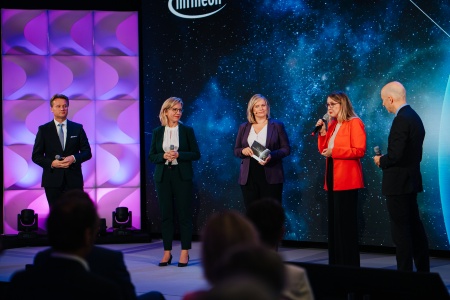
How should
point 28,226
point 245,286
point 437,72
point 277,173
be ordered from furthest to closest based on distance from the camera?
point 28,226 → point 437,72 → point 277,173 → point 245,286

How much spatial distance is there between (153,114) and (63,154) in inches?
85.3

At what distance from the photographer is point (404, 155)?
17.8 ft

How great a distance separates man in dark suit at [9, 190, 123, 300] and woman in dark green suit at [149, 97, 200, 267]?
4352 mm

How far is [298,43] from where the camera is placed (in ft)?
26.2

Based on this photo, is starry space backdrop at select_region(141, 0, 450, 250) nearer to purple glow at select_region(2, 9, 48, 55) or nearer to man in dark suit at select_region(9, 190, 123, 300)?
purple glow at select_region(2, 9, 48, 55)

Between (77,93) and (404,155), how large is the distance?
496cm

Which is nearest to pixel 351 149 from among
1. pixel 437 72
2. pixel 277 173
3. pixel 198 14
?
pixel 277 173

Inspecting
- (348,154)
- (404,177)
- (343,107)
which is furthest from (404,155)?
(343,107)

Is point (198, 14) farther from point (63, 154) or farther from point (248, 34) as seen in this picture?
point (63, 154)

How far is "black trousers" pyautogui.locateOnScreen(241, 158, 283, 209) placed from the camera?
6586 millimetres

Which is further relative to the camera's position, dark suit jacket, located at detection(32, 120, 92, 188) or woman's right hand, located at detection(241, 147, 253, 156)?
dark suit jacket, located at detection(32, 120, 92, 188)

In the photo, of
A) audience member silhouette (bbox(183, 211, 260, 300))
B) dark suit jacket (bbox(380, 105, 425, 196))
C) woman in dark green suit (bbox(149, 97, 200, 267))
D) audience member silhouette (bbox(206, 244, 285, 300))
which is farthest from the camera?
woman in dark green suit (bbox(149, 97, 200, 267))

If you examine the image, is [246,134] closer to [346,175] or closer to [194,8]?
[346,175]

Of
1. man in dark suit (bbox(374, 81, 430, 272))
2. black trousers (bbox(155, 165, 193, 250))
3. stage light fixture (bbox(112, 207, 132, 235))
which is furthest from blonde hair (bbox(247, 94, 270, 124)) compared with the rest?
stage light fixture (bbox(112, 207, 132, 235))
